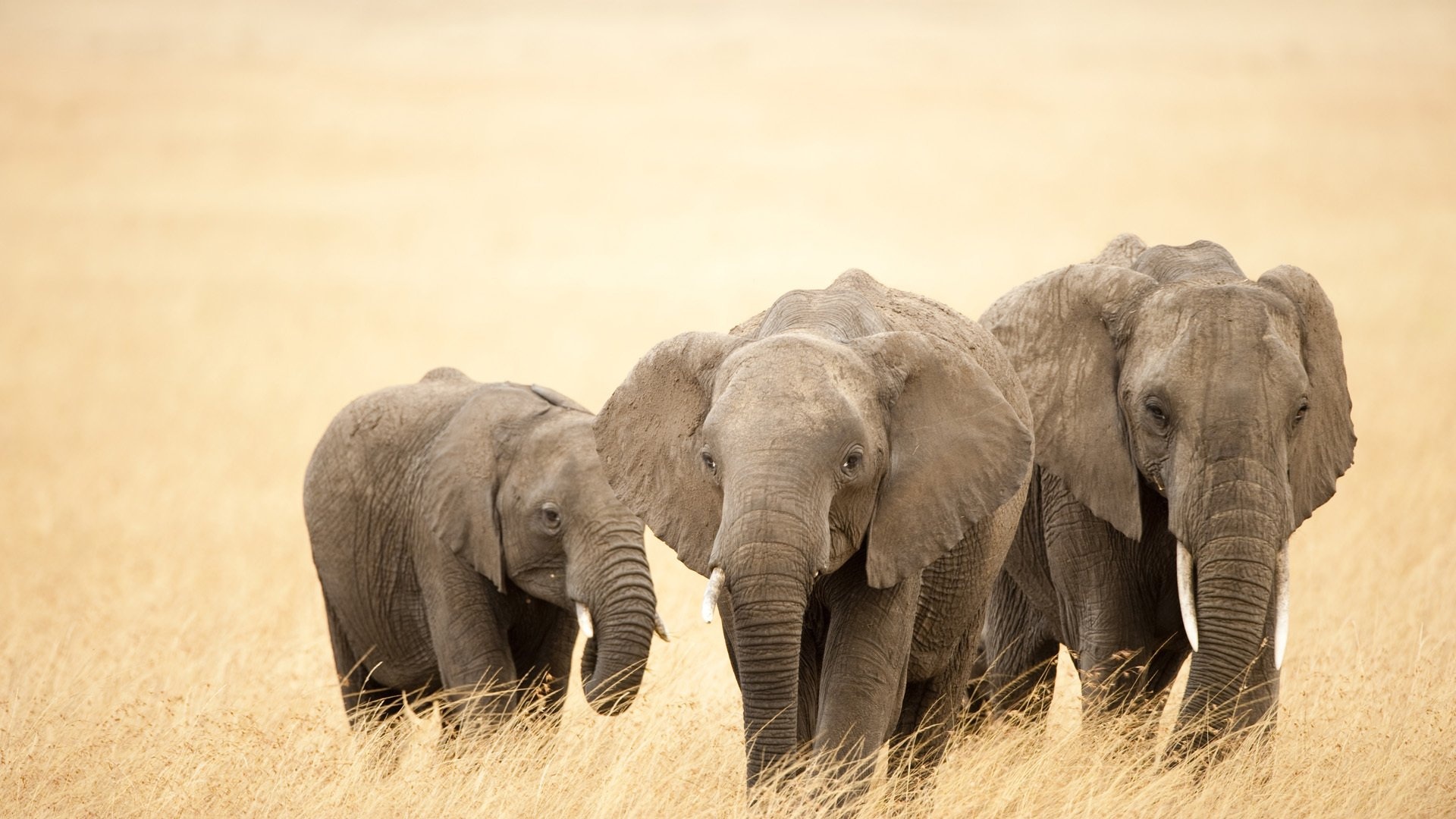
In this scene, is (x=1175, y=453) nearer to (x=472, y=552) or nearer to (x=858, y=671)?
(x=858, y=671)

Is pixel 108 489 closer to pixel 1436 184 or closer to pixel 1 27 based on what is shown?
pixel 1436 184

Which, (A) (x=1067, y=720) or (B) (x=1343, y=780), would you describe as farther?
(A) (x=1067, y=720)

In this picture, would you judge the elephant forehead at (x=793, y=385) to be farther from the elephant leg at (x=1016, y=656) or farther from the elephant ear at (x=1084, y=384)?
the elephant leg at (x=1016, y=656)

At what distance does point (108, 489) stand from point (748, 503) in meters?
16.5

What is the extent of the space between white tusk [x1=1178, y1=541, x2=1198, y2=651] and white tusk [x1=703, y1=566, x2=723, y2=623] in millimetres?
2300

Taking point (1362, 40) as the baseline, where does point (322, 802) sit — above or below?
below

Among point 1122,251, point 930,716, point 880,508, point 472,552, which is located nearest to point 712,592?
point 880,508

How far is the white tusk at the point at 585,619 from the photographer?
319 inches

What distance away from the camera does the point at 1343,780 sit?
7.39 meters

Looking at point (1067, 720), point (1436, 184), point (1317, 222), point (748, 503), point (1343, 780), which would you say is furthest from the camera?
point (1436, 184)

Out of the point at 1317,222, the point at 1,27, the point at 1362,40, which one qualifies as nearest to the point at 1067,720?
the point at 1317,222

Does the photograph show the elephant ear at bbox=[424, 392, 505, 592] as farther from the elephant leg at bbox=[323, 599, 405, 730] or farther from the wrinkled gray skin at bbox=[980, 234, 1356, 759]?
the wrinkled gray skin at bbox=[980, 234, 1356, 759]

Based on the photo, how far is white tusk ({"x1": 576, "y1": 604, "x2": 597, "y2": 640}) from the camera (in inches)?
319

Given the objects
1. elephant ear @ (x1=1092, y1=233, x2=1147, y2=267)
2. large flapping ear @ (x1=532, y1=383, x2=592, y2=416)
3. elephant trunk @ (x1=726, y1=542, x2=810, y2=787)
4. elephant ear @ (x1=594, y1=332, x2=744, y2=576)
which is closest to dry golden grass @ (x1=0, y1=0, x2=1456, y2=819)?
elephant trunk @ (x1=726, y1=542, x2=810, y2=787)
